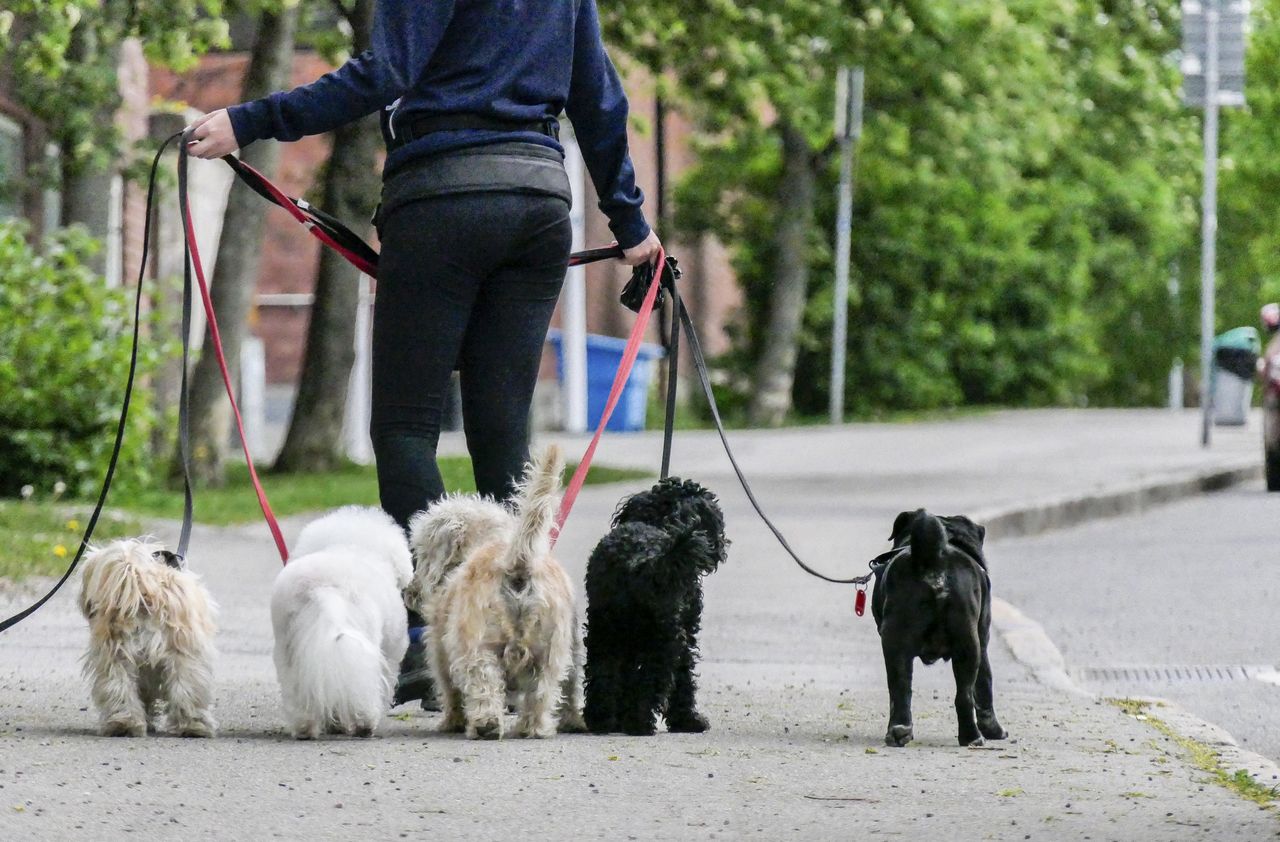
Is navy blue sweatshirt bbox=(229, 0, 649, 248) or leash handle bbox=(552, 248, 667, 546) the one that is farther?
leash handle bbox=(552, 248, 667, 546)

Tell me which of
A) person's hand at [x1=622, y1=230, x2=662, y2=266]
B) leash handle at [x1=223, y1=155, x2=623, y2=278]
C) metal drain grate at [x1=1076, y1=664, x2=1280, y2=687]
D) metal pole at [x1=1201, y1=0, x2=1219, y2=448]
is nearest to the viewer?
leash handle at [x1=223, y1=155, x2=623, y2=278]

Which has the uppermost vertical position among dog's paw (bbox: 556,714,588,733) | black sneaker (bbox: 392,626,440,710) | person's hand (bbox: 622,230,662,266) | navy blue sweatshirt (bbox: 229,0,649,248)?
navy blue sweatshirt (bbox: 229,0,649,248)

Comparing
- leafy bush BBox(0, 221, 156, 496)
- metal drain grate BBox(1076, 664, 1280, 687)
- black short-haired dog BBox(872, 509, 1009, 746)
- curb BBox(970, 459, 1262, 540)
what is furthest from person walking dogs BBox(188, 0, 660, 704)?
leafy bush BBox(0, 221, 156, 496)

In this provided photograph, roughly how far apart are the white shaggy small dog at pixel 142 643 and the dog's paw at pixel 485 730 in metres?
0.63

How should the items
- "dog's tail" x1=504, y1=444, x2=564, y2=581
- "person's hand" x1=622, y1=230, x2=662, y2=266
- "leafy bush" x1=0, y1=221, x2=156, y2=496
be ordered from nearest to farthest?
"dog's tail" x1=504, y1=444, x2=564, y2=581, "person's hand" x1=622, y1=230, x2=662, y2=266, "leafy bush" x1=0, y1=221, x2=156, y2=496

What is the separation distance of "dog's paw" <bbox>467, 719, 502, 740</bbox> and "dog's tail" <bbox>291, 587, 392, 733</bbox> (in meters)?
0.23

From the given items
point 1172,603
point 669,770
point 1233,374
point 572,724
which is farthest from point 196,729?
point 1233,374

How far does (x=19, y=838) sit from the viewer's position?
409 cm

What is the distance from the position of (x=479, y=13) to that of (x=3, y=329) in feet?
27.6

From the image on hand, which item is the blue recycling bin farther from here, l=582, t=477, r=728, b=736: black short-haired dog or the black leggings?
l=582, t=477, r=728, b=736: black short-haired dog

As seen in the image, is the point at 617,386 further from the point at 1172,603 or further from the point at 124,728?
the point at 1172,603

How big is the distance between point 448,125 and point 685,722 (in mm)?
1629

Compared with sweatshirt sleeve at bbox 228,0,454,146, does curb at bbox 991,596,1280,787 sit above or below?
below

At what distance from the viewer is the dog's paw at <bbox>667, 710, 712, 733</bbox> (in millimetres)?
5668
